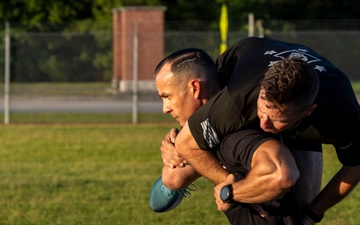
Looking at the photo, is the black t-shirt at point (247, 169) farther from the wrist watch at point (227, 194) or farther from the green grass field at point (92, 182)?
the green grass field at point (92, 182)

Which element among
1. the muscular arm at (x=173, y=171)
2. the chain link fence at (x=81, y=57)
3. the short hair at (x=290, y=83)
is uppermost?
the short hair at (x=290, y=83)

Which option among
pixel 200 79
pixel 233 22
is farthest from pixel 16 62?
pixel 200 79

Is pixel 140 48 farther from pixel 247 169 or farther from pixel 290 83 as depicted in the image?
pixel 290 83

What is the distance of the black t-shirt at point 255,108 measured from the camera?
17.3 ft

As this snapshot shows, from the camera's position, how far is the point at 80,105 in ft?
86.7

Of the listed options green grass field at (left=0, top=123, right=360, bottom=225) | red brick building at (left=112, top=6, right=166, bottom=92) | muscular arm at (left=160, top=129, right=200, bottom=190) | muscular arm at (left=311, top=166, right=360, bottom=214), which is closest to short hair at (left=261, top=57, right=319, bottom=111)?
muscular arm at (left=311, top=166, right=360, bottom=214)

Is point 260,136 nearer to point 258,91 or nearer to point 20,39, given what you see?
A: point 258,91

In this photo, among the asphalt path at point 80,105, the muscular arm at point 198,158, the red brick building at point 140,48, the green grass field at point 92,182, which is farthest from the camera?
the red brick building at point 140,48

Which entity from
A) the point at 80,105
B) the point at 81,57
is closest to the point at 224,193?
the point at 80,105

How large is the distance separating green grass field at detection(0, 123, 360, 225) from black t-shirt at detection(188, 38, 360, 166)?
3.94 m

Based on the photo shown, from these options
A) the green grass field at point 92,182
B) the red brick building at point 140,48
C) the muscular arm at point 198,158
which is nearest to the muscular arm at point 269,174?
the muscular arm at point 198,158

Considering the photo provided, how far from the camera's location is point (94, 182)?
1204 cm

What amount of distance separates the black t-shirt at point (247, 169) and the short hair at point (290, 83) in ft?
1.38

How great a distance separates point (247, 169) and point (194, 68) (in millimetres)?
815
